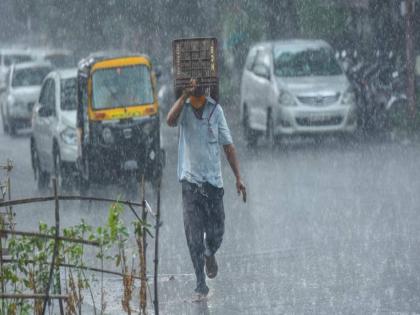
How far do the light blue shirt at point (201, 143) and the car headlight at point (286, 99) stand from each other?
509 inches

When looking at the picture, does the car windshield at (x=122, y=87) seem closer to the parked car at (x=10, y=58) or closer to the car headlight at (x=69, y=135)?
the car headlight at (x=69, y=135)

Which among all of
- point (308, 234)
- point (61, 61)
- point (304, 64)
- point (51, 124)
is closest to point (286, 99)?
point (304, 64)

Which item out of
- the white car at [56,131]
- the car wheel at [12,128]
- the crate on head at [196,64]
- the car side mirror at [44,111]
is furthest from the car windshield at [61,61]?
the crate on head at [196,64]

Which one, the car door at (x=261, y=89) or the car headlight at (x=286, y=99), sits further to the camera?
Answer: the car door at (x=261, y=89)

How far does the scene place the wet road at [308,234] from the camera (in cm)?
969

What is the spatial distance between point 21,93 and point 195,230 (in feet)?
75.0

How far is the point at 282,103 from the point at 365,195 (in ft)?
23.1

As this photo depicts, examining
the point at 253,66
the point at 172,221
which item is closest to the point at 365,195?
the point at 172,221

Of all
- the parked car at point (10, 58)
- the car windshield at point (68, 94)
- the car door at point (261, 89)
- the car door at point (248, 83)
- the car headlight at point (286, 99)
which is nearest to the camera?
the car windshield at point (68, 94)

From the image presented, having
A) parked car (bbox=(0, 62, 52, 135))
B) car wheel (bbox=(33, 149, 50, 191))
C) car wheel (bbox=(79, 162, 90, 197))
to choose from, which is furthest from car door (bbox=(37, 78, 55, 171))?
parked car (bbox=(0, 62, 52, 135))

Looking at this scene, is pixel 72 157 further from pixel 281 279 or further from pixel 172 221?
pixel 281 279

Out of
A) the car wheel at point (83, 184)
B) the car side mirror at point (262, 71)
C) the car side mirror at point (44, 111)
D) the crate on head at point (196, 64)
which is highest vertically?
the crate on head at point (196, 64)

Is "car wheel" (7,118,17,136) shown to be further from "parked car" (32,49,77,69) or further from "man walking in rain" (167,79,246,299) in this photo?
"man walking in rain" (167,79,246,299)

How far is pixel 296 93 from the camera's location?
2273cm
